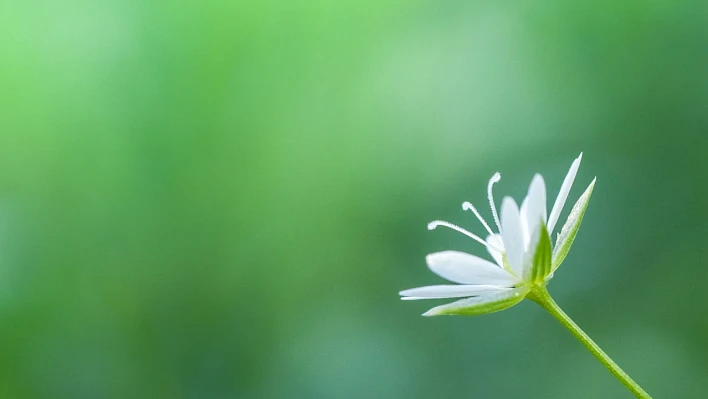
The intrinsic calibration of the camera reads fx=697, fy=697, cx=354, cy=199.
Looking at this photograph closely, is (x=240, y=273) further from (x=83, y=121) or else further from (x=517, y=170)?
(x=517, y=170)

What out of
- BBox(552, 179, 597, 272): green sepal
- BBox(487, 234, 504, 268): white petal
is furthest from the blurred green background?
BBox(552, 179, 597, 272): green sepal

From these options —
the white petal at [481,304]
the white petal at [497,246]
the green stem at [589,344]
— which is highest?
the white petal at [497,246]

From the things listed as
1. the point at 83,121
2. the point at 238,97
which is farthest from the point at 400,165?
the point at 83,121

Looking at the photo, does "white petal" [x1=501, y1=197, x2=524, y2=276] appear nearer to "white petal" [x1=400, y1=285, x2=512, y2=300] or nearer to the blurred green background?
"white petal" [x1=400, y1=285, x2=512, y2=300]

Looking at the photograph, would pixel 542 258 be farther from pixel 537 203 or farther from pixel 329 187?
pixel 329 187

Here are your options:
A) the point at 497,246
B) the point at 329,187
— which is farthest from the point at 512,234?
the point at 329,187

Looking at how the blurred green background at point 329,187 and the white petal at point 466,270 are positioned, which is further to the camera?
the blurred green background at point 329,187

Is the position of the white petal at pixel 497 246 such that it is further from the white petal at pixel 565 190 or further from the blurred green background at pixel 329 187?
the blurred green background at pixel 329 187

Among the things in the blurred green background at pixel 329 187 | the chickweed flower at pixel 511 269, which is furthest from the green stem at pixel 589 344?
the blurred green background at pixel 329 187
